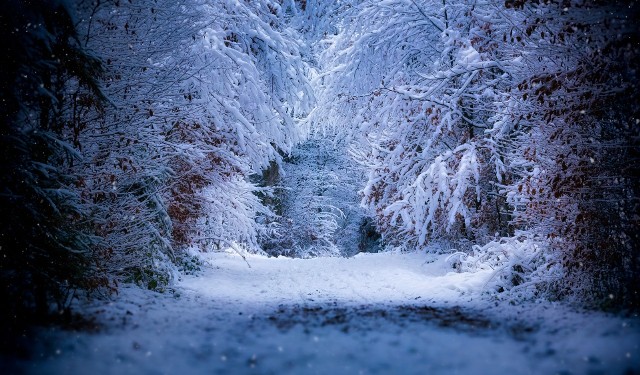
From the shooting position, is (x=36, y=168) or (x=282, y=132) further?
(x=282, y=132)

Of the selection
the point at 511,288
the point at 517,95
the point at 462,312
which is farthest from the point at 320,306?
the point at 517,95

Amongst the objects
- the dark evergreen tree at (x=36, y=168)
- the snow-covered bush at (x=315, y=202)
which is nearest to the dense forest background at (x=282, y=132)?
the dark evergreen tree at (x=36, y=168)

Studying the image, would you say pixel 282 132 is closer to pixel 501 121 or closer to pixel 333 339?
pixel 501 121

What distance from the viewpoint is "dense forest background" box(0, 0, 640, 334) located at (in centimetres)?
396

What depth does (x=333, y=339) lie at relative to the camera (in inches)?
151

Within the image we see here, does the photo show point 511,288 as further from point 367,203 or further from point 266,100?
point 266,100

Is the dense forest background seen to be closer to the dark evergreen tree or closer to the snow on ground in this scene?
the dark evergreen tree

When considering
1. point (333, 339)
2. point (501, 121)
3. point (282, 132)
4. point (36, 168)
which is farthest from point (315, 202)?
point (36, 168)

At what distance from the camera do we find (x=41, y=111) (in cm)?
427

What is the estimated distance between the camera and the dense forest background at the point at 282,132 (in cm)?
396

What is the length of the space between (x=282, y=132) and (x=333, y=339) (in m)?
7.71

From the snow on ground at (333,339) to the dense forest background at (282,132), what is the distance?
617 millimetres

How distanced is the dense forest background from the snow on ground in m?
0.62

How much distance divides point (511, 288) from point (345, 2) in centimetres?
958
